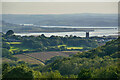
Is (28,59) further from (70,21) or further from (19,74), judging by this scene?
(70,21)

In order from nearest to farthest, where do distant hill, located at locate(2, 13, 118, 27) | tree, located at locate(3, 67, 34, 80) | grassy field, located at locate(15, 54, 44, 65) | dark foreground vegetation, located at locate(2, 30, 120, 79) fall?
1. tree, located at locate(3, 67, 34, 80)
2. dark foreground vegetation, located at locate(2, 30, 120, 79)
3. grassy field, located at locate(15, 54, 44, 65)
4. distant hill, located at locate(2, 13, 118, 27)

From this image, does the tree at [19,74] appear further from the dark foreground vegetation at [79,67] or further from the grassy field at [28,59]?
the grassy field at [28,59]

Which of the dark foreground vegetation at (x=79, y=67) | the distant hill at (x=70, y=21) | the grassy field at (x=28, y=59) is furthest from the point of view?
the distant hill at (x=70, y=21)

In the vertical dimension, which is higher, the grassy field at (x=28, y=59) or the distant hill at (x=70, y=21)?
the distant hill at (x=70, y=21)

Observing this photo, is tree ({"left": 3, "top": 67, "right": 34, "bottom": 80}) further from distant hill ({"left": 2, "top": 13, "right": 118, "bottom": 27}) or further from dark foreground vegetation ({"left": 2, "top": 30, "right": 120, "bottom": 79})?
distant hill ({"left": 2, "top": 13, "right": 118, "bottom": 27})

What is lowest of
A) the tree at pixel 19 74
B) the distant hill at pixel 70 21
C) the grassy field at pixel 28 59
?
the grassy field at pixel 28 59

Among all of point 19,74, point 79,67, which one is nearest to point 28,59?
point 79,67

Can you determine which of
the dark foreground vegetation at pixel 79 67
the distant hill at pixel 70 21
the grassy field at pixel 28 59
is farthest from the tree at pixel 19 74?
the distant hill at pixel 70 21

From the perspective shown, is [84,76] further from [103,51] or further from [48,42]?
[48,42]

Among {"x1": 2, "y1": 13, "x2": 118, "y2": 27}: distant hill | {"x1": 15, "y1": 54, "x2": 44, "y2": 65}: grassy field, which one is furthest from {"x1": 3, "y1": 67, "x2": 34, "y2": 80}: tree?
{"x1": 2, "y1": 13, "x2": 118, "y2": 27}: distant hill

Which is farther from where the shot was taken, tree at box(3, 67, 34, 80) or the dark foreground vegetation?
the dark foreground vegetation

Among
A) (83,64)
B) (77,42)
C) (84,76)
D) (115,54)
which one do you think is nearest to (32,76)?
Result: (84,76)
